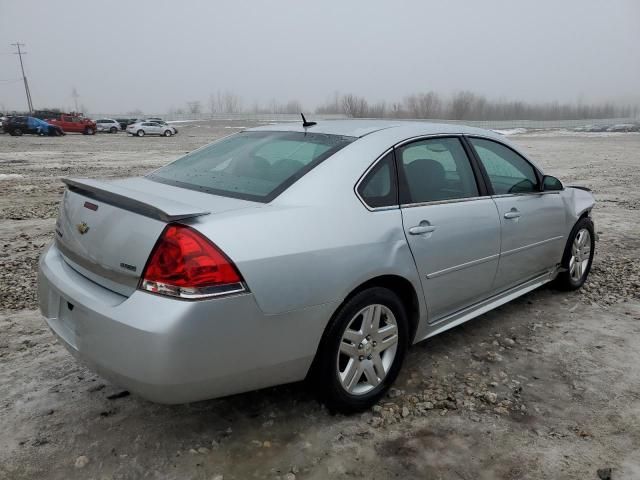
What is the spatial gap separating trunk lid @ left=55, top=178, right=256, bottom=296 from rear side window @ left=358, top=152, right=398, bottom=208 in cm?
65

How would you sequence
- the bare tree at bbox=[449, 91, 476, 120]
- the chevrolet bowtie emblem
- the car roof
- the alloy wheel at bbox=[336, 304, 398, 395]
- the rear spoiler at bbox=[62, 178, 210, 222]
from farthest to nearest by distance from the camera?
the bare tree at bbox=[449, 91, 476, 120], the car roof, the alloy wheel at bbox=[336, 304, 398, 395], the chevrolet bowtie emblem, the rear spoiler at bbox=[62, 178, 210, 222]

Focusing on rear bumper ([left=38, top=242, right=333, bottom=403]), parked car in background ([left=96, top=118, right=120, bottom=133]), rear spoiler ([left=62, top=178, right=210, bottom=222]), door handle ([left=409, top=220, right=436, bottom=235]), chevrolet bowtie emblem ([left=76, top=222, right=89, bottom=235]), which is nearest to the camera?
rear bumper ([left=38, top=242, right=333, bottom=403])

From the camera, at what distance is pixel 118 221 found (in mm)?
2328

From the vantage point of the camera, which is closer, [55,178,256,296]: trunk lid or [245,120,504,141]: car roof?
[55,178,256,296]: trunk lid

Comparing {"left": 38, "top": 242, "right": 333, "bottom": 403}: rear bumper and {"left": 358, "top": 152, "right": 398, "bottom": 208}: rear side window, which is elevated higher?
{"left": 358, "top": 152, "right": 398, "bottom": 208}: rear side window

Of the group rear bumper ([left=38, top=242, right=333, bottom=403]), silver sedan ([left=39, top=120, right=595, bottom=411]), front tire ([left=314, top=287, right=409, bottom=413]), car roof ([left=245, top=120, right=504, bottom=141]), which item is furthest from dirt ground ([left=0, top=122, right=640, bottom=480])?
car roof ([left=245, top=120, right=504, bottom=141])

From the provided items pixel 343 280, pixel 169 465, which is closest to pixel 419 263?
pixel 343 280

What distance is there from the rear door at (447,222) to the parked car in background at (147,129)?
38.1 m

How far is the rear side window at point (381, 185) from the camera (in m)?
2.75

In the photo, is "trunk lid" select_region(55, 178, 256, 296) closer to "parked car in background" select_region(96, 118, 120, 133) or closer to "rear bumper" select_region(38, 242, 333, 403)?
"rear bumper" select_region(38, 242, 333, 403)

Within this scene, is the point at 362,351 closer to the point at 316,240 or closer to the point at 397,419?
the point at 397,419

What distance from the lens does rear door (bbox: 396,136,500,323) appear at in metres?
2.94

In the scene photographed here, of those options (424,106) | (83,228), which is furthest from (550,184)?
(424,106)

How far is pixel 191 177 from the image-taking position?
9.93ft
